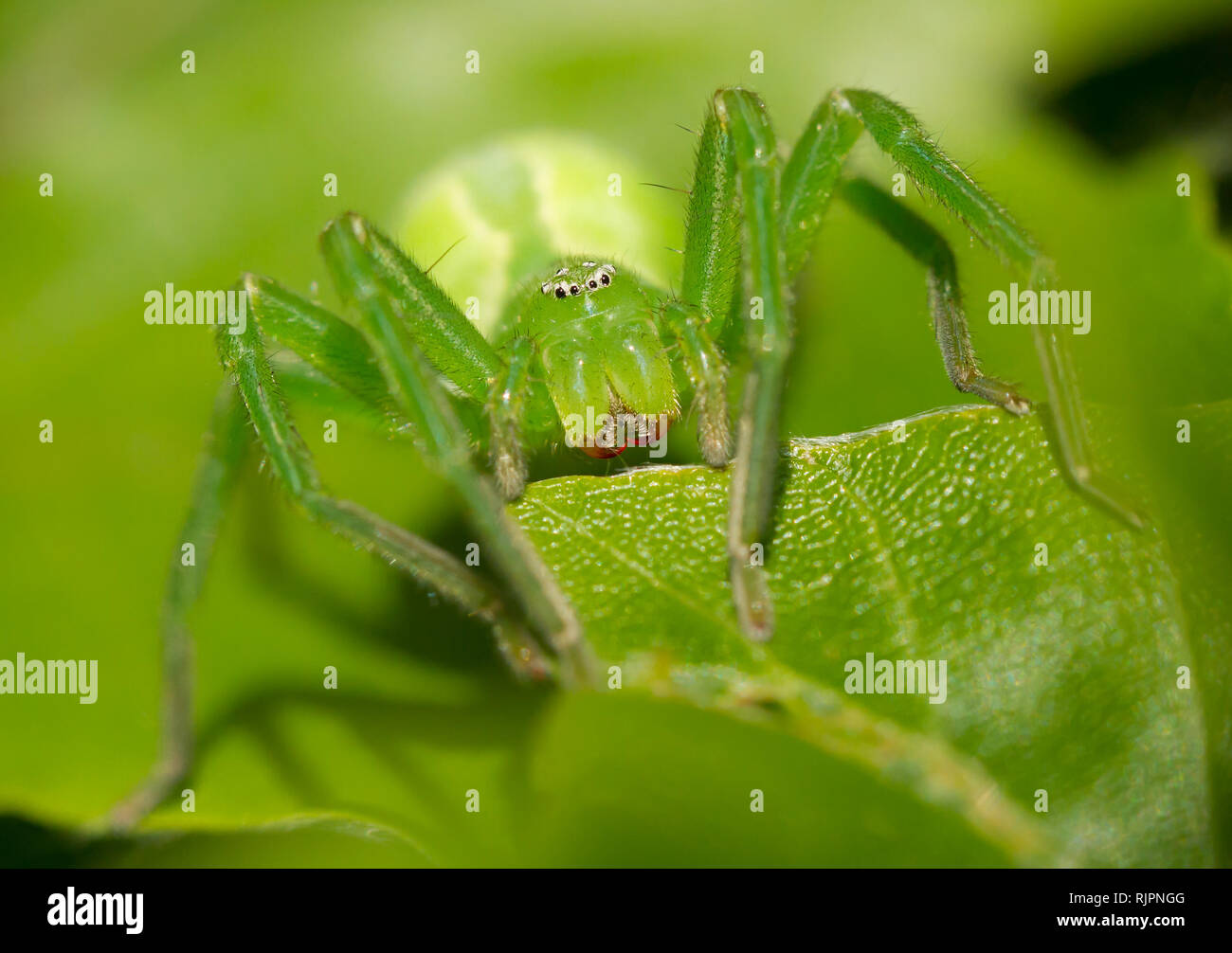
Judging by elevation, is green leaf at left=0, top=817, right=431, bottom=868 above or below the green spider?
below

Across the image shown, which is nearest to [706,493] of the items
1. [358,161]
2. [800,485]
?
[800,485]

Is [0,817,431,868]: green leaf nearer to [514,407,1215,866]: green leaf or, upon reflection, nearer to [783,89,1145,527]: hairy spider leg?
[514,407,1215,866]: green leaf

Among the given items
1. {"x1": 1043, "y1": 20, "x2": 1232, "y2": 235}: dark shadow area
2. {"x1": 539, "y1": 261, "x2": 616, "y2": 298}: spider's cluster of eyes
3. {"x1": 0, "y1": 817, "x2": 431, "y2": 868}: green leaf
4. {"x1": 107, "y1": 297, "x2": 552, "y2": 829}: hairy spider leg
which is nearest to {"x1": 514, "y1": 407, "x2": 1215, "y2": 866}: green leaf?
{"x1": 107, "y1": 297, "x2": 552, "y2": 829}: hairy spider leg

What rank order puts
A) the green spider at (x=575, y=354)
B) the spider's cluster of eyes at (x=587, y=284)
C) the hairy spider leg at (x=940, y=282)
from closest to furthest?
the green spider at (x=575, y=354) → the hairy spider leg at (x=940, y=282) → the spider's cluster of eyes at (x=587, y=284)

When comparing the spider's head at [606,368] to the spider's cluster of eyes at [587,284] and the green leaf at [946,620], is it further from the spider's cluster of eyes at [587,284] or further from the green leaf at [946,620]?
the green leaf at [946,620]

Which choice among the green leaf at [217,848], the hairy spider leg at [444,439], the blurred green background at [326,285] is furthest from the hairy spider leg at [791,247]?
the green leaf at [217,848]

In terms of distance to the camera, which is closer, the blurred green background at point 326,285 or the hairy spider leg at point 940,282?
the blurred green background at point 326,285
